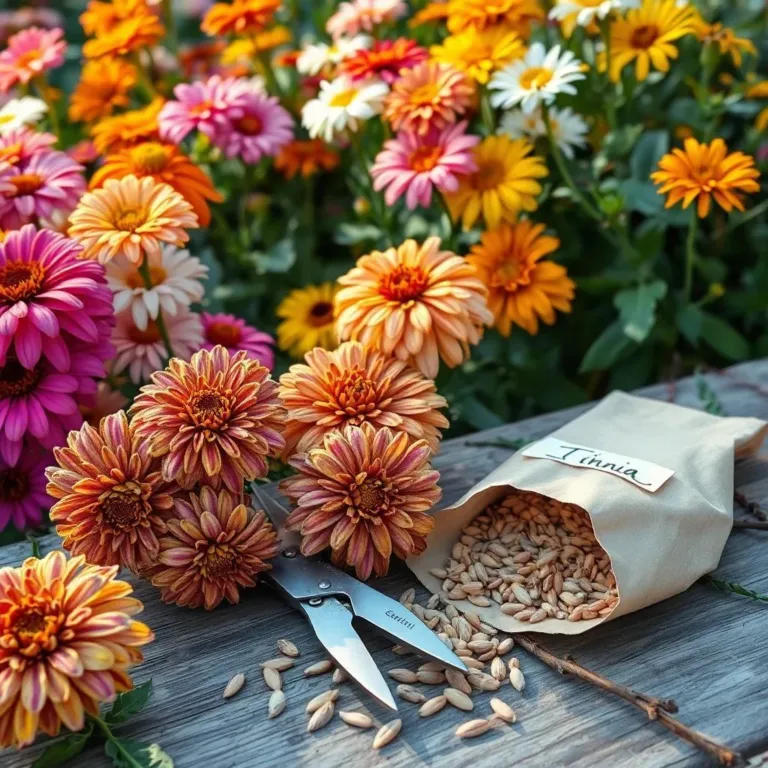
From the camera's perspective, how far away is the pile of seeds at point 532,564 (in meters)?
1.04

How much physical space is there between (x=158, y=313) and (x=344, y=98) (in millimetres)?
548

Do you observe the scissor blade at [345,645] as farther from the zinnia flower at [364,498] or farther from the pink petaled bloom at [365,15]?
the pink petaled bloom at [365,15]

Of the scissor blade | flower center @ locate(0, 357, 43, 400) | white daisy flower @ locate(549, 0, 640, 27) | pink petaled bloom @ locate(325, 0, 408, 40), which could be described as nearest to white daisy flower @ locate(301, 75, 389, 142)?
pink petaled bloom @ locate(325, 0, 408, 40)

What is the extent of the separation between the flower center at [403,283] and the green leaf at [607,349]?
519mm

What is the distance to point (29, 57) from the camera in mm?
1802

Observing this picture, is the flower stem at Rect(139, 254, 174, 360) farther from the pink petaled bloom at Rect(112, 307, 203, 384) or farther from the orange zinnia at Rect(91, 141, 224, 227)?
the orange zinnia at Rect(91, 141, 224, 227)

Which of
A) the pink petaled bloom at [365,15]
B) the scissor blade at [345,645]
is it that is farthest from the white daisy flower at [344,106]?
the scissor blade at [345,645]

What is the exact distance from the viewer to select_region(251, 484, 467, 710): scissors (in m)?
0.95

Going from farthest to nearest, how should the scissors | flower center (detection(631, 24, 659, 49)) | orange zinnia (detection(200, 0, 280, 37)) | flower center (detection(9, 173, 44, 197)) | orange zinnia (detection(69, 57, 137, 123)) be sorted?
orange zinnia (detection(69, 57, 137, 123))
orange zinnia (detection(200, 0, 280, 37))
flower center (detection(631, 24, 659, 49))
flower center (detection(9, 173, 44, 197))
the scissors

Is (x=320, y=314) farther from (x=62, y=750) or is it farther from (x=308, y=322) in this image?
(x=62, y=750)

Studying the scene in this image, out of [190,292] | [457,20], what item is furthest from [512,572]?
[457,20]

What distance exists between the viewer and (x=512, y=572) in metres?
1.11

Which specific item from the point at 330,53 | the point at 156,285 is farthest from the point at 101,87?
the point at 156,285

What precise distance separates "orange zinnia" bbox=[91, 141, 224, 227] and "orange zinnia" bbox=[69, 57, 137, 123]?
17.0 inches
